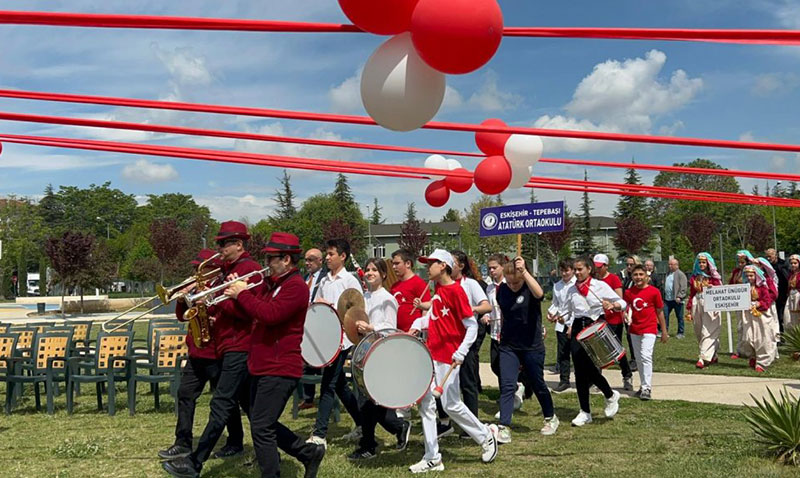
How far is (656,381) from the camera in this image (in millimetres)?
11016

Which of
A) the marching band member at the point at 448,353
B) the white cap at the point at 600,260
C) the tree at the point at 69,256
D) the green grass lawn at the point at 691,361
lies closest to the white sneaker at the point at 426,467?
the marching band member at the point at 448,353

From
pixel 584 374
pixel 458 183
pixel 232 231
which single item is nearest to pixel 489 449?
pixel 584 374

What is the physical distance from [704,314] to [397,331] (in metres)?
8.06

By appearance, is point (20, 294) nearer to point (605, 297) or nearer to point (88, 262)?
point (88, 262)

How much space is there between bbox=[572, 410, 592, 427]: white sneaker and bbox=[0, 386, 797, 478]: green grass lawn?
10 cm

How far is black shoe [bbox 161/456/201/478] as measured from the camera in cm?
588

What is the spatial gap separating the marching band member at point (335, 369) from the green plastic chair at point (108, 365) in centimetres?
300

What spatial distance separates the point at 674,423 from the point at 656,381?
307 cm

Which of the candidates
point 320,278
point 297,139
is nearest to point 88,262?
point 320,278

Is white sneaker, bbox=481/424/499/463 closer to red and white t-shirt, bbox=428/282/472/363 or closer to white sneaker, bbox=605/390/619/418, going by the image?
red and white t-shirt, bbox=428/282/472/363

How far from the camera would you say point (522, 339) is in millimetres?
7664

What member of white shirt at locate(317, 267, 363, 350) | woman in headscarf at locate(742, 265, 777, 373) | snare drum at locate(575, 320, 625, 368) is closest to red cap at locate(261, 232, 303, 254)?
white shirt at locate(317, 267, 363, 350)

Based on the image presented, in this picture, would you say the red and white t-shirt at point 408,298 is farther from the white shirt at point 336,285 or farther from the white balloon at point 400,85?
the white balloon at point 400,85

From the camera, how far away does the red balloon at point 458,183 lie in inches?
408
